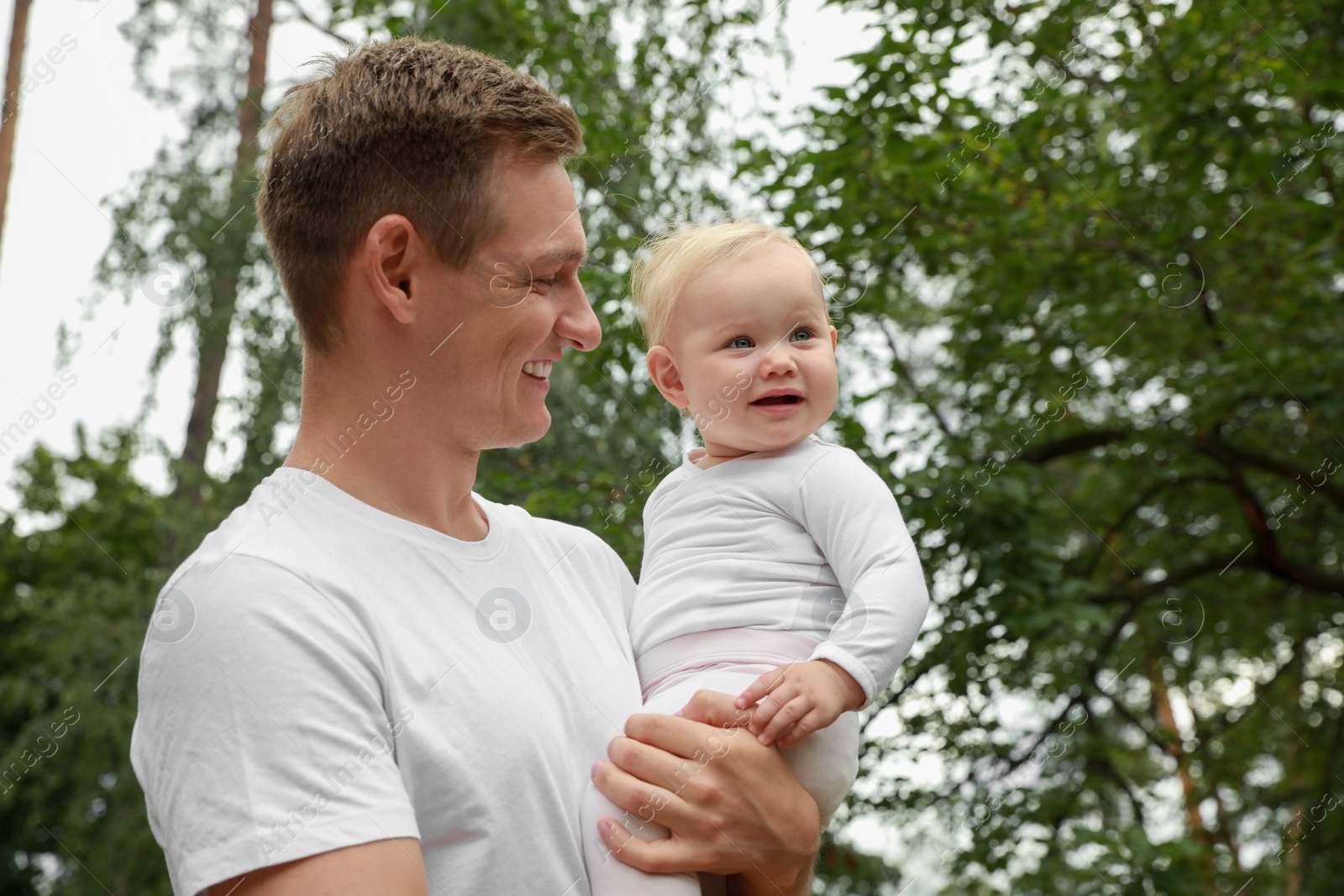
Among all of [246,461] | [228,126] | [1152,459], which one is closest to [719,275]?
[1152,459]

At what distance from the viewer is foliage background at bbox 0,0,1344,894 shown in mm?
5207

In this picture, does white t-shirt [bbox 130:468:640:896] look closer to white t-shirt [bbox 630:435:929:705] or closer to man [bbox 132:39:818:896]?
man [bbox 132:39:818:896]

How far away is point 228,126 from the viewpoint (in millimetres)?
9641

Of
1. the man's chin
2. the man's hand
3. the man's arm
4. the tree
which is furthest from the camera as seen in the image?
the tree

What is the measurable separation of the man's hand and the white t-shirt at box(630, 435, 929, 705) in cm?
18

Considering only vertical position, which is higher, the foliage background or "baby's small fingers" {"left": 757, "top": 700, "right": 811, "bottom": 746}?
the foliage background

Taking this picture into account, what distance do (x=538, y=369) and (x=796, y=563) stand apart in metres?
0.51

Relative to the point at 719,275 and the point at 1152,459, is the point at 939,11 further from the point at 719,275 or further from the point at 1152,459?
the point at 719,275

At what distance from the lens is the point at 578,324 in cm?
183

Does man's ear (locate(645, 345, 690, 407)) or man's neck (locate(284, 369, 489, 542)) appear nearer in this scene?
man's neck (locate(284, 369, 489, 542))

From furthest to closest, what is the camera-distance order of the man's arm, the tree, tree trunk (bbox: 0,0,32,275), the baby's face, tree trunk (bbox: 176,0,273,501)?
1. tree trunk (bbox: 0,0,32,275)
2. tree trunk (bbox: 176,0,273,501)
3. the tree
4. the baby's face
5. the man's arm

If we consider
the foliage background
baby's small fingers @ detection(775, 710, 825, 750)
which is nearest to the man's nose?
baby's small fingers @ detection(775, 710, 825, 750)

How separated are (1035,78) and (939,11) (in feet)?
2.59

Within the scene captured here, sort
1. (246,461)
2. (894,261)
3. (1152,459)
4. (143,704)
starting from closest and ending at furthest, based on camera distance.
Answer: (143,704)
(894,261)
(1152,459)
(246,461)
